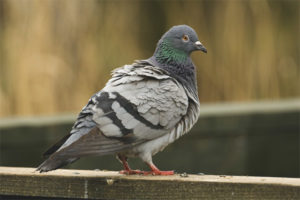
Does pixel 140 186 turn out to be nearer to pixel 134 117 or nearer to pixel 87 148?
pixel 87 148

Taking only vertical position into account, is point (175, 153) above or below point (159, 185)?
below

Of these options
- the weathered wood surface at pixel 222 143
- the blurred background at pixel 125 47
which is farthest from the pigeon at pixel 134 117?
the blurred background at pixel 125 47

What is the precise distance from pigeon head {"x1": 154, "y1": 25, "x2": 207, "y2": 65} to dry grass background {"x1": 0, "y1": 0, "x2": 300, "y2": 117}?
276 centimetres

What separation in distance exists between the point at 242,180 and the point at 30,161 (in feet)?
9.64

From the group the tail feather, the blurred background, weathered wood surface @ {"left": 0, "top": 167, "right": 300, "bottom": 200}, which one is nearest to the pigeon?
the tail feather

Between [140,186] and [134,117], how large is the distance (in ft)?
1.88

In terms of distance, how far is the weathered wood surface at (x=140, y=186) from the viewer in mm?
3113

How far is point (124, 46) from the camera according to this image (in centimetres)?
760

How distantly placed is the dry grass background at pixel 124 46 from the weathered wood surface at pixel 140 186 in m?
3.78

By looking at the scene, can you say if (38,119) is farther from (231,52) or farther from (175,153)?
(231,52)

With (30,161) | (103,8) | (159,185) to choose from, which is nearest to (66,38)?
(103,8)

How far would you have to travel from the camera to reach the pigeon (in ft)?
11.8

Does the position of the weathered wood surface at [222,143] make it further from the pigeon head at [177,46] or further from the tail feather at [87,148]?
the tail feather at [87,148]

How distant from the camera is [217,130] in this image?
5477mm
